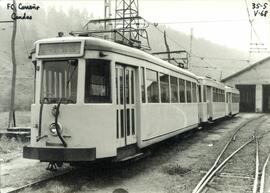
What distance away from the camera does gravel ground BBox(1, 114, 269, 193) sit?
809cm

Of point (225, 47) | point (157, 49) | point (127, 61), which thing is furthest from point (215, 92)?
point (225, 47)

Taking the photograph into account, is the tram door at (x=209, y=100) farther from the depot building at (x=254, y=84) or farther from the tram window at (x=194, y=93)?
the depot building at (x=254, y=84)

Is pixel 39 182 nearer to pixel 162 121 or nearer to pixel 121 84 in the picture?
pixel 121 84

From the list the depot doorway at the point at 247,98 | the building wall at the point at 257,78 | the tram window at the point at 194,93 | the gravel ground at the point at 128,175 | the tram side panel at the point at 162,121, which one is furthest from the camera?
the depot doorway at the point at 247,98

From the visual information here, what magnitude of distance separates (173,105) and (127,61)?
4171mm

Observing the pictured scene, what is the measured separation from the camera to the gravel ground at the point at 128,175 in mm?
8094

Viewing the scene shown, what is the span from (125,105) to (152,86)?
1819 millimetres

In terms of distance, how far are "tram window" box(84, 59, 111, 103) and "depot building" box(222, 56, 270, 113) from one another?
44.8 metres

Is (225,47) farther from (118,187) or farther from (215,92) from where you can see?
(118,187)

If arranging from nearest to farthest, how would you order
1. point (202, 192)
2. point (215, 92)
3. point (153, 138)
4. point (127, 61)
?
point (202, 192) < point (127, 61) < point (153, 138) < point (215, 92)

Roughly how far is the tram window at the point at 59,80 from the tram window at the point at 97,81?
0.25m

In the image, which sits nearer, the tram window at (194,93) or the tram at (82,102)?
the tram at (82,102)

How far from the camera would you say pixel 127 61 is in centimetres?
915

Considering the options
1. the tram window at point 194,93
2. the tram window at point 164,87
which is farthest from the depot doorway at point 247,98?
the tram window at point 164,87
